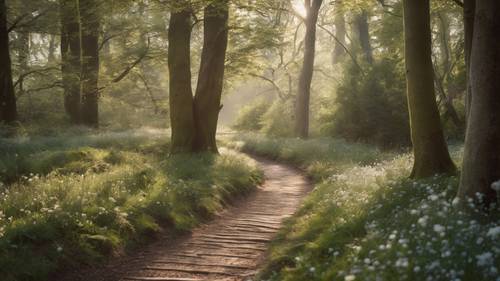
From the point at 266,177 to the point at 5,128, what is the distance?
1029cm

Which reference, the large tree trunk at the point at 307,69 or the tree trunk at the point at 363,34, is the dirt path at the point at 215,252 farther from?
the tree trunk at the point at 363,34

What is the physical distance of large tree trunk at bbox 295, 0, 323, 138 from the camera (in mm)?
25203

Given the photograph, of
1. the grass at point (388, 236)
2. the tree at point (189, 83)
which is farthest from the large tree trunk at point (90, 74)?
the grass at point (388, 236)

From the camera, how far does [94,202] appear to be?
25.7 feet

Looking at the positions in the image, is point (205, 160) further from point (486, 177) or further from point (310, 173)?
point (486, 177)

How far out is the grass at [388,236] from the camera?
12.5 ft

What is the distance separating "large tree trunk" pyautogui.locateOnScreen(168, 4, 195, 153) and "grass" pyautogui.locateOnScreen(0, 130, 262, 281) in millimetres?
1322

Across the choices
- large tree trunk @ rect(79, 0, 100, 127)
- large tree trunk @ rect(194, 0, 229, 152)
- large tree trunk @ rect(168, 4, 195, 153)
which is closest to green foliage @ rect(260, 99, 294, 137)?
large tree trunk @ rect(79, 0, 100, 127)

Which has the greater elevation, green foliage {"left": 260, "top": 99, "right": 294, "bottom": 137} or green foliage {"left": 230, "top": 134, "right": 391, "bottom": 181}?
green foliage {"left": 260, "top": 99, "right": 294, "bottom": 137}

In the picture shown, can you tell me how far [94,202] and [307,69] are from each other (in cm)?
1982

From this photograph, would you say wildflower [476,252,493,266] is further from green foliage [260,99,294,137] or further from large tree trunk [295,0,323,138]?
green foliage [260,99,294,137]

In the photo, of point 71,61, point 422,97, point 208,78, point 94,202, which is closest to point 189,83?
point 208,78

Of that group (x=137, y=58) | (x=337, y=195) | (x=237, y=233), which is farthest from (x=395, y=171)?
(x=137, y=58)

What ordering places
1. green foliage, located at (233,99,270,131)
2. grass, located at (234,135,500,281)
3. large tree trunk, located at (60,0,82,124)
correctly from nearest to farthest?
grass, located at (234,135,500,281)
large tree trunk, located at (60,0,82,124)
green foliage, located at (233,99,270,131)
